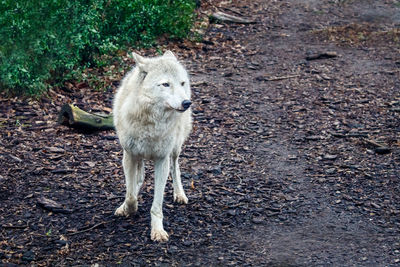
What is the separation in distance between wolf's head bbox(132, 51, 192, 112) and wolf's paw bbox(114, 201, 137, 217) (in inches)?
46.4

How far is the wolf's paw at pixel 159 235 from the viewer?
5184 mm

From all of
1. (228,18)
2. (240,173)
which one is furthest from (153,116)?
(228,18)

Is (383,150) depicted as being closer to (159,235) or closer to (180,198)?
(180,198)

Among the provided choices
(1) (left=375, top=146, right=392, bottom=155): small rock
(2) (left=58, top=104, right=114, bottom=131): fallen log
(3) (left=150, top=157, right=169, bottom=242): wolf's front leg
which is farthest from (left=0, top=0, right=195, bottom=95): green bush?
(1) (left=375, top=146, right=392, bottom=155): small rock

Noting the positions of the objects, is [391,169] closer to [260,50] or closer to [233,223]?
[233,223]

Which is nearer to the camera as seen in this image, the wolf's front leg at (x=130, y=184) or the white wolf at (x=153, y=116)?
the white wolf at (x=153, y=116)

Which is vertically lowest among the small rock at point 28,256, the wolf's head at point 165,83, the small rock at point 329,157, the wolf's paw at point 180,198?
the small rock at point 28,256

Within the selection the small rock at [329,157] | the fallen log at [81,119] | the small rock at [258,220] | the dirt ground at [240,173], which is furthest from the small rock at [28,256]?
the small rock at [329,157]

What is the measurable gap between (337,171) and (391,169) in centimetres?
67

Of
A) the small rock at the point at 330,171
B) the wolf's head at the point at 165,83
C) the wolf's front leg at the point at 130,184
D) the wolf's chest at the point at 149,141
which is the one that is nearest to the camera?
the wolf's head at the point at 165,83

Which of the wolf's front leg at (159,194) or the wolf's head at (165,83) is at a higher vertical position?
the wolf's head at (165,83)

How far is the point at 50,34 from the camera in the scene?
27.4ft

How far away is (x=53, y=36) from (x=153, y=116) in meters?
3.95

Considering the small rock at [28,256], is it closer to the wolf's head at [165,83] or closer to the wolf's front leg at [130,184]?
the wolf's front leg at [130,184]
